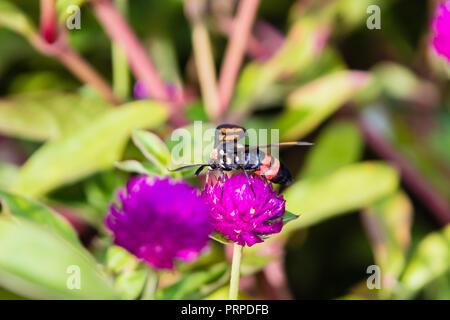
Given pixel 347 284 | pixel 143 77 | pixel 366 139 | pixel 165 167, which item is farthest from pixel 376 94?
pixel 165 167

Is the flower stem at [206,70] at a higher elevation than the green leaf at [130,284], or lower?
higher

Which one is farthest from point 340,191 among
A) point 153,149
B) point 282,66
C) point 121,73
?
point 121,73

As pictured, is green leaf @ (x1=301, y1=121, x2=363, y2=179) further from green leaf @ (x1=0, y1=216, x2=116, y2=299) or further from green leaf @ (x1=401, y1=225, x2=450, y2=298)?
green leaf @ (x1=0, y1=216, x2=116, y2=299)

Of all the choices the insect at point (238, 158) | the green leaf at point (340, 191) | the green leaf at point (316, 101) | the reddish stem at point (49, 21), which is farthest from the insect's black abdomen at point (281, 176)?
the reddish stem at point (49, 21)

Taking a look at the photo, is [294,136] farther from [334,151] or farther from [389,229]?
[389,229]

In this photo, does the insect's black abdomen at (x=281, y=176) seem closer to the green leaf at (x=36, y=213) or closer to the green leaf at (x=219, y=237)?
the green leaf at (x=219, y=237)
